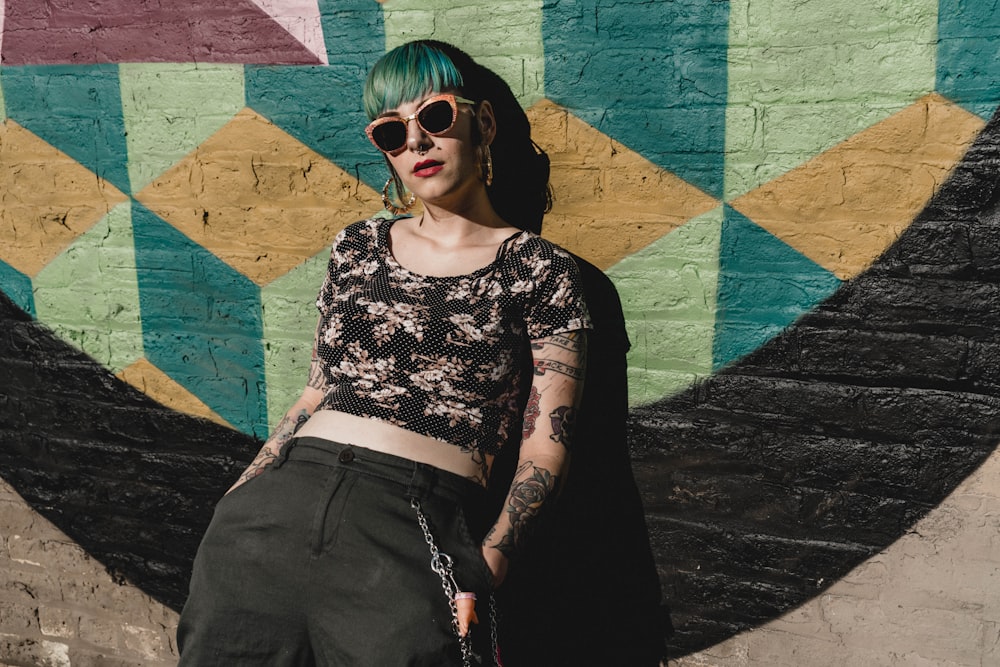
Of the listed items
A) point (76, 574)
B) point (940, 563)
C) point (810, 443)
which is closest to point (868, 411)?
point (810, 443)

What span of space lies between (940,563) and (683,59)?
146cm

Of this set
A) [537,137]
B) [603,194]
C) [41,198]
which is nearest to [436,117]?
[537,137]

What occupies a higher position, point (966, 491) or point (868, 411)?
point (868, 411)

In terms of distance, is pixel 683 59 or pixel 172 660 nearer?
pixel 683 59

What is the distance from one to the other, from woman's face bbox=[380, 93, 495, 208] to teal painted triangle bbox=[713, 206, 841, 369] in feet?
2.21

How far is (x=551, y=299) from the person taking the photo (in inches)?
77.2

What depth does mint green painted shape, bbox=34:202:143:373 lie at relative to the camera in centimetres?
261

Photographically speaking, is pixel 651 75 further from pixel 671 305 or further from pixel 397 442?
pixel 397 442

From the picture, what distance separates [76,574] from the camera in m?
2.89

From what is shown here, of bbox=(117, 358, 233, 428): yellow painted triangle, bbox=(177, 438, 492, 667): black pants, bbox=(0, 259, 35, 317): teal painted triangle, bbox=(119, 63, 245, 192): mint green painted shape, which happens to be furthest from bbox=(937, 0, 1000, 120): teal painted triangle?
bbox=(0, 259, 35, 317): teal painted triangle

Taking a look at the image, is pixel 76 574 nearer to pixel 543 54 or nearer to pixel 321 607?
pixel 321 607

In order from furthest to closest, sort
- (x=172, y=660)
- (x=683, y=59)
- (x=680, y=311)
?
1. (x=172, y=660)
2. (x=680, y=311)
3. (x=683, y=59)

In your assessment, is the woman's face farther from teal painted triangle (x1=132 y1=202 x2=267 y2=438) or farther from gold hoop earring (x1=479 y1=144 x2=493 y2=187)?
teal painted triangle (x1=132 y1=202 x2=267 y2=438)

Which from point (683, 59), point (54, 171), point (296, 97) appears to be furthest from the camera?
point (54, 171)
